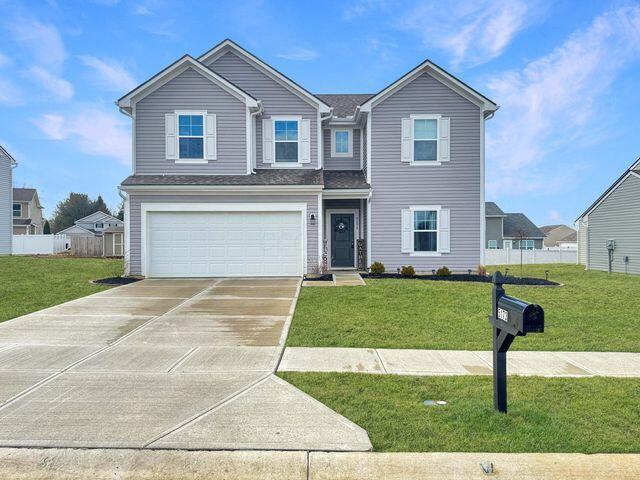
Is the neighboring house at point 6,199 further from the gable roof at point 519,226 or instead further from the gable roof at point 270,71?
the gable roof at point 519,226

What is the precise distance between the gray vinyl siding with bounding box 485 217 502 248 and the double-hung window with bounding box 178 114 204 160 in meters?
32.7

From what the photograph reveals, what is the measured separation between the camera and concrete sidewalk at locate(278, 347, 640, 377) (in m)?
5.37

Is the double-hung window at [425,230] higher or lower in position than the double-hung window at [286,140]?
lower

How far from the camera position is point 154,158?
15328mm

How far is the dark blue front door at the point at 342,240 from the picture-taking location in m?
17.6

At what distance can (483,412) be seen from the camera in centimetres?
401

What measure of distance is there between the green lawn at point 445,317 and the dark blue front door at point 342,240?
4.82 meters

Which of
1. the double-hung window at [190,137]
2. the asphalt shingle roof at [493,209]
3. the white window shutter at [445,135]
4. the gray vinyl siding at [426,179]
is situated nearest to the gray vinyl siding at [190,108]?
the double-hung window at [190,137]

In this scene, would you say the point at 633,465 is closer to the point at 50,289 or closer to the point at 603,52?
the point at 50,289

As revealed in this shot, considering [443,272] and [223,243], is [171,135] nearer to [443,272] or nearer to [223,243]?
[223,243]

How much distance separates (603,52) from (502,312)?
14966 mm

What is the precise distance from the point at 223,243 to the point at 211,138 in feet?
12.7

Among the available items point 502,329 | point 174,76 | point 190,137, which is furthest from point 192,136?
point 502,329

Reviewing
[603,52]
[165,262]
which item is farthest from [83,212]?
[603,52]
